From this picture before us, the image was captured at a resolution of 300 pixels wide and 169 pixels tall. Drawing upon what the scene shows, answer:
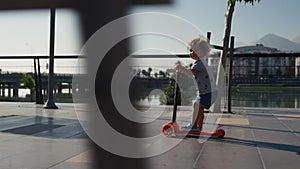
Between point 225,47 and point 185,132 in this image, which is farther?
point 225,47

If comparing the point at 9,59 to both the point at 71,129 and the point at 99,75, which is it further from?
the point at 99,75

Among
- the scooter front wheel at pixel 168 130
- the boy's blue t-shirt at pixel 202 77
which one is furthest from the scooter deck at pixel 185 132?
the boy's blue t-shirt at pixel 202 77

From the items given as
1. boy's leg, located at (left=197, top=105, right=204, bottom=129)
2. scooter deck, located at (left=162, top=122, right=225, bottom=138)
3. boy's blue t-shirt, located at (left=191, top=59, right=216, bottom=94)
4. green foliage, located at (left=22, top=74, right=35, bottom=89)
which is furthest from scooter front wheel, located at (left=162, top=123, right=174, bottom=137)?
green foliage, located at (left=22, top=74, right=35, bottom=89)

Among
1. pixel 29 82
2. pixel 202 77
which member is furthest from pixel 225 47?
pixel 29 82

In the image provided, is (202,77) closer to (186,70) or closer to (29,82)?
(186,70)

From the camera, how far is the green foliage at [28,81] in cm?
1103

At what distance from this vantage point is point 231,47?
26.5 feet

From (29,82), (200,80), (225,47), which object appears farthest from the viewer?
(29,82)

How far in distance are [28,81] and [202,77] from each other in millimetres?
7476

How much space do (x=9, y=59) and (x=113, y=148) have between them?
33.0ft

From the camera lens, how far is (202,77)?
499 cm

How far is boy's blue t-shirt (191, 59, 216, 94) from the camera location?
4918mm

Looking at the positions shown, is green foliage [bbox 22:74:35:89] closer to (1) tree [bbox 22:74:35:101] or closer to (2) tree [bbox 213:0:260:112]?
(1) tree [bbox 22:74:35:101]

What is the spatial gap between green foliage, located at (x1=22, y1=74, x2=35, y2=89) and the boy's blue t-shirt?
7.15 metres
